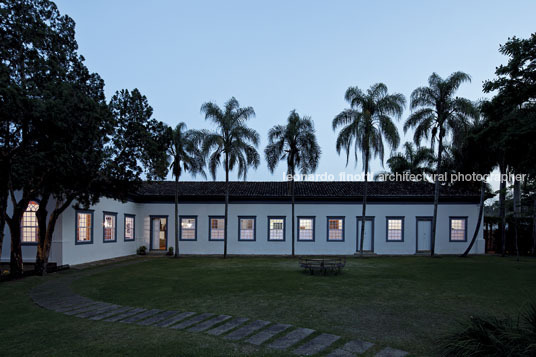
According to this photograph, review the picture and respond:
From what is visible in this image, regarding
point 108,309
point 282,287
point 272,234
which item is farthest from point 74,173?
point 272,234

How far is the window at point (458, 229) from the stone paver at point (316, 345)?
64.2 ft

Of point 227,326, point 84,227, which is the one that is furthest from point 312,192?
point 227,326

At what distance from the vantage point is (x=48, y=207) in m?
15.5

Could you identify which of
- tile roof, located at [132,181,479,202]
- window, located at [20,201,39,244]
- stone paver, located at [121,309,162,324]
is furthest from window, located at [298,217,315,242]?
stone paver, located at [121,309,162,324]

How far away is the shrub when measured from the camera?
4.38 meters

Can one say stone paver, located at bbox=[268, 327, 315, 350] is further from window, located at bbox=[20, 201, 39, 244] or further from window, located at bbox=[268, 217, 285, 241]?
window, located at bbox=[268, 217, 285, 241]

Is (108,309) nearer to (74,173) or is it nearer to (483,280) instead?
(74,173)

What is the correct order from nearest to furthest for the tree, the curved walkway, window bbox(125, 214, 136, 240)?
the curved walkway < window bbox(125, 214, 136, 240) < the tree

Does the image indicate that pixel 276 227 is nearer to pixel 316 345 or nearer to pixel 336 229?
pixel 336 229

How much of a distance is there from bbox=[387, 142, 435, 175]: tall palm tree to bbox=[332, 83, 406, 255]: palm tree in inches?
395

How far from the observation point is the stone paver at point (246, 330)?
5.64 m

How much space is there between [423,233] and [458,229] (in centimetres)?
223

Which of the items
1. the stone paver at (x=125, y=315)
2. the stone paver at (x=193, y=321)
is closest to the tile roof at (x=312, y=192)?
the stone paver at (x=125, y=315)

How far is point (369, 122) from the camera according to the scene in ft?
64.5
